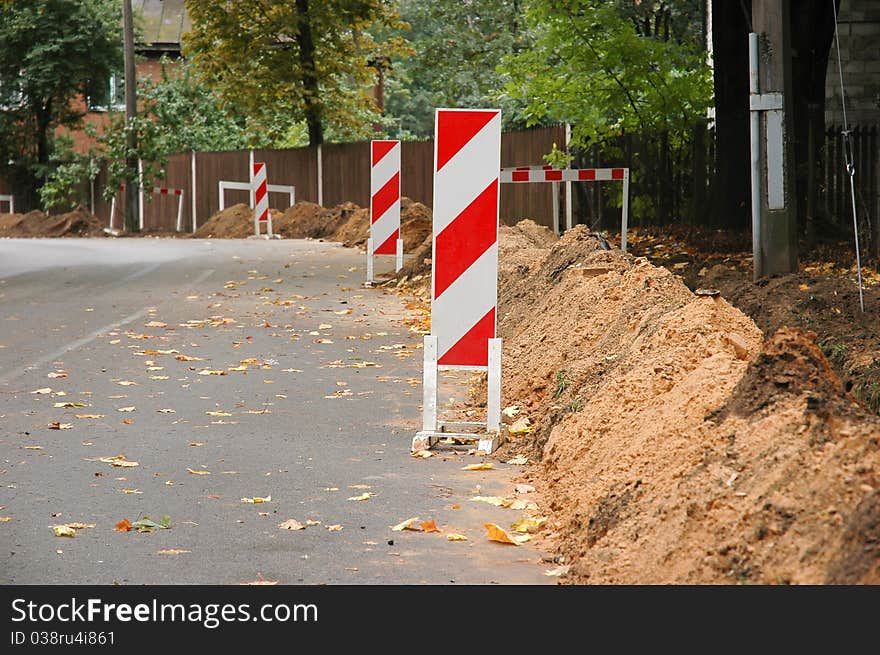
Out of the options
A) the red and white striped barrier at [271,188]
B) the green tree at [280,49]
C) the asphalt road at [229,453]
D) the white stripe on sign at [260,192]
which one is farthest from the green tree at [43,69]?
the asphalt road at [229,453]

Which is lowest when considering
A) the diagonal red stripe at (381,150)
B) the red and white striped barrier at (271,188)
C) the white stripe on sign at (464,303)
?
the white stripe on sign at (464,303)

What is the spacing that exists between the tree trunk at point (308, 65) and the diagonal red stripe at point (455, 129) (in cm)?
3092

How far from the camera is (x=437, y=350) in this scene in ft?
26.5

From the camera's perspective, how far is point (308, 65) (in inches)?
1518

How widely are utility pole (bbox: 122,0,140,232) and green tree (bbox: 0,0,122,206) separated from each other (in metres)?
10.1

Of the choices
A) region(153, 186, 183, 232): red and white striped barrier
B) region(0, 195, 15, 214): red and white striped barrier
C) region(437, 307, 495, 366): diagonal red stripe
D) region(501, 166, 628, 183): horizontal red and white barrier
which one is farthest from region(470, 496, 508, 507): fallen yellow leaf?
region(0, 195, 15, 214): red and white striped barrier

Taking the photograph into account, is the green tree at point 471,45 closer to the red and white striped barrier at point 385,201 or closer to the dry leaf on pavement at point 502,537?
the red and white striped barrier at point 385,201

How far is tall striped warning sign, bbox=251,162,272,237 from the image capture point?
3145cm

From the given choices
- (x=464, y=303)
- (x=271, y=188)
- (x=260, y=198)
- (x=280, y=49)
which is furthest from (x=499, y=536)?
(x=280, y=49)

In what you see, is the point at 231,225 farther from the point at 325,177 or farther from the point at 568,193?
the point at 568,193

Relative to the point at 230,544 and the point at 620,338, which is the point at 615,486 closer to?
the point at 230,544

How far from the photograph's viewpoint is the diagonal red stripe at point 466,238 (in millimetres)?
8055

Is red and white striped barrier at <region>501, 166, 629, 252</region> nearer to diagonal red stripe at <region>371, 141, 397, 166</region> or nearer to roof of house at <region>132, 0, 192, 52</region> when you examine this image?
diagonal red stripe at <region>371, 141, 397, 166</region>

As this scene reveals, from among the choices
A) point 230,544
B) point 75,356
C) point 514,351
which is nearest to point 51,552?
point 230,544
